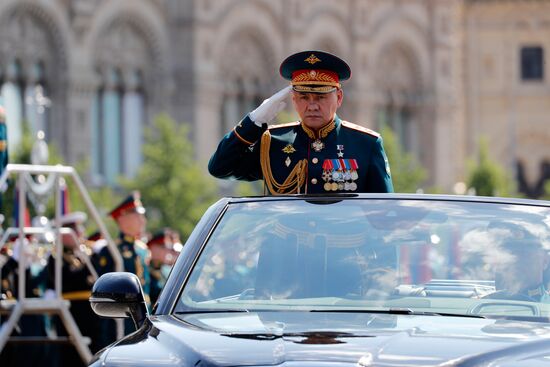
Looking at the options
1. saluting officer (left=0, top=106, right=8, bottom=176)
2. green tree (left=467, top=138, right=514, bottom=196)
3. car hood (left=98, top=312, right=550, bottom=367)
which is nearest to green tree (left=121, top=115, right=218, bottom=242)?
green tree (left=467, top=138, right=514, bottom=196)

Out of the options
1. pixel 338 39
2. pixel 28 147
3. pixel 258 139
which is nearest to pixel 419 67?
pixel 338 39

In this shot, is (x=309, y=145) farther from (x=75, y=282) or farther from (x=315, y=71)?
(x=75, y=282)

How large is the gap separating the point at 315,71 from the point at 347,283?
6.20 feet

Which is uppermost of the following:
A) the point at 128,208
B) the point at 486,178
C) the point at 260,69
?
the point at 260,69

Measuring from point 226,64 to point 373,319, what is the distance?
146 feet

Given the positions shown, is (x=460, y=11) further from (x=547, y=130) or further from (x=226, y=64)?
(x=226, y=64)

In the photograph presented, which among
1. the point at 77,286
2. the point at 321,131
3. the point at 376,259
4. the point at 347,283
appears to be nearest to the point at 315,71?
the point at 321,131

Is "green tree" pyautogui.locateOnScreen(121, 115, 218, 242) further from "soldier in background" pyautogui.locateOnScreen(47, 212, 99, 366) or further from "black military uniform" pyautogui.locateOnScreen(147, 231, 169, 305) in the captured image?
"soldier in background" pyautogui.locateOnScreen(47, 212, 99, 366)

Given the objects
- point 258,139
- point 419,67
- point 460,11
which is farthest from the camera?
point 460,11

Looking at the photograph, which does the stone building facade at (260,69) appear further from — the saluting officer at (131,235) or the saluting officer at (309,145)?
the saluting officer at (309,145)

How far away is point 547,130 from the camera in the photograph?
218 feet

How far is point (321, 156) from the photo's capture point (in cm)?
764

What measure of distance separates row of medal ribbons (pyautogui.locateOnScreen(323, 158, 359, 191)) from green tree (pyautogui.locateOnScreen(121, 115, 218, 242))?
3068 centimetres

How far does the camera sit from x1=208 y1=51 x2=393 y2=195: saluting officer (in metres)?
7.53
